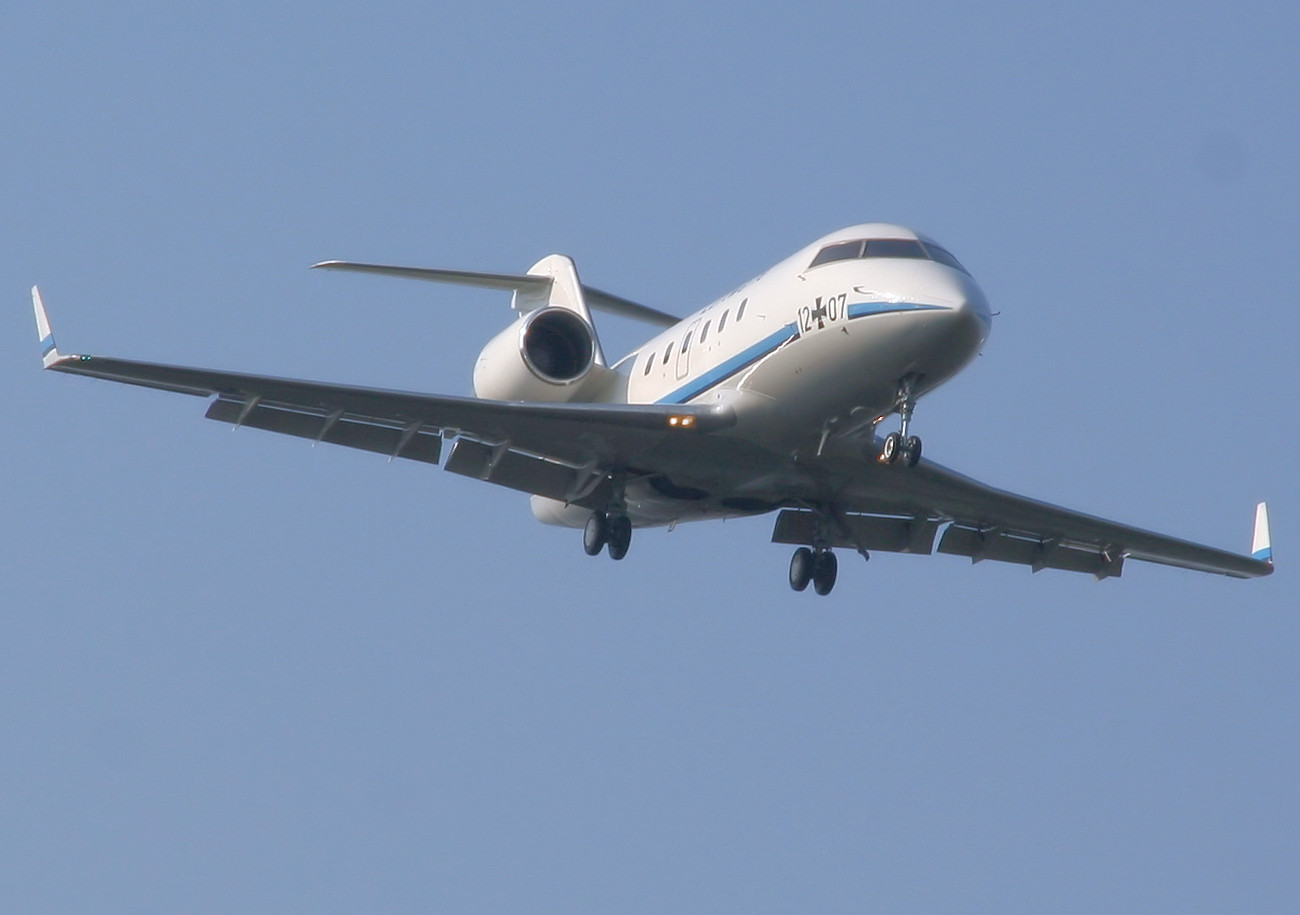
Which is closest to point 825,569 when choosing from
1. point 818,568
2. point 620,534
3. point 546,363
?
point 818,568

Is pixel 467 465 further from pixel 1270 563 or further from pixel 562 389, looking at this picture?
pixel 1270 563

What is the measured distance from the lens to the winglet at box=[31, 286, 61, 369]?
20156mm

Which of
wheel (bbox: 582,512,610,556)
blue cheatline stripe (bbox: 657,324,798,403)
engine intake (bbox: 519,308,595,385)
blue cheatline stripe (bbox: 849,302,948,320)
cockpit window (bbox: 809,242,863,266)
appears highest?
cockpit window (bbox: 809,242,863,266)

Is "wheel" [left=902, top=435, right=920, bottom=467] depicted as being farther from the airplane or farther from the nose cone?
the nose cone

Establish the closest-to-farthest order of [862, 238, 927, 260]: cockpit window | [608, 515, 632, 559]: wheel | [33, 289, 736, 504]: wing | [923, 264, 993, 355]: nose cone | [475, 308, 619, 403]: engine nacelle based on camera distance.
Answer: [923, 264, 993, 355]: nose cone
[862, 238, 927, 260]: cockpit window
[33, 289, 736, 504]: wing
[608, 515, 632, 559]: wheel
[475, 308, 619, 403]: engine nacelle

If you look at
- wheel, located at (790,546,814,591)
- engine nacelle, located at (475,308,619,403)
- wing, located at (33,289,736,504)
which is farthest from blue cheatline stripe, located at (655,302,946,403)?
wheel, located at (790,546,814,591)

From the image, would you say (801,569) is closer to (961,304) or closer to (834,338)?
(834,338)

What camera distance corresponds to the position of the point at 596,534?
2353 centimetres

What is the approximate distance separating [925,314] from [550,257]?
859 cm

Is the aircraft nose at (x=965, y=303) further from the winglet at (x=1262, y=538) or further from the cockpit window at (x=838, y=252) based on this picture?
the winglet at (x=1262, y=538)

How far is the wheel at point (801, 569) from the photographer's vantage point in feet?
80.0

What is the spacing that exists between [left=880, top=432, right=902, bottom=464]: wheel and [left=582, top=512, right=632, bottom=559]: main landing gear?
155 inches

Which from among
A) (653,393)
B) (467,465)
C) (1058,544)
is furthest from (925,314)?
(1058,544)

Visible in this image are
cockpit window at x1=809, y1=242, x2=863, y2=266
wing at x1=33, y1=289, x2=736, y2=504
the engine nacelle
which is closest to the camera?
cockpit window at x1=809, y1=242, x2=863, y2=266
